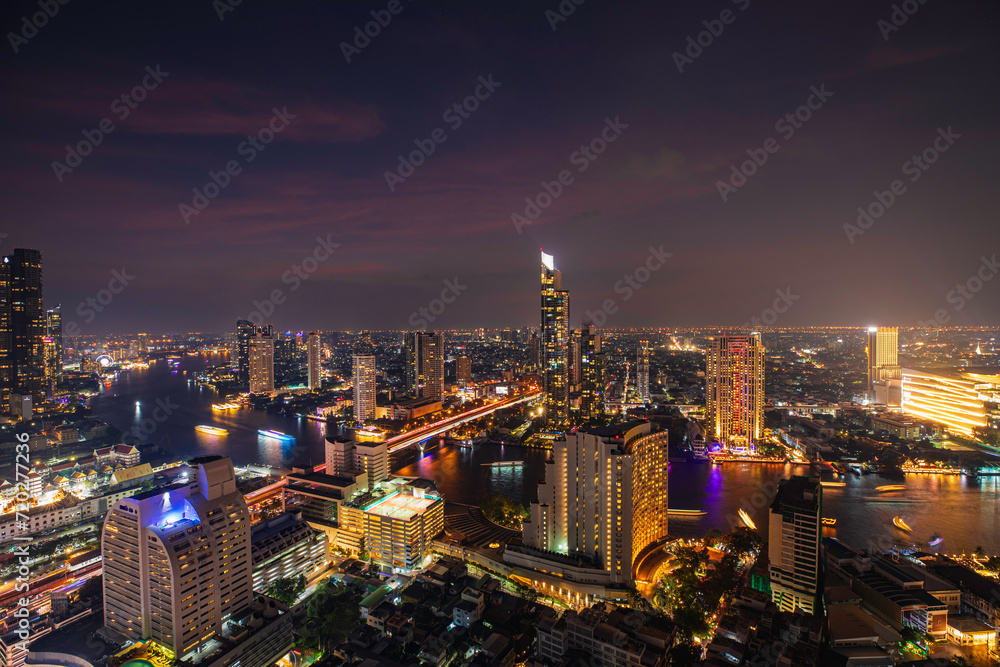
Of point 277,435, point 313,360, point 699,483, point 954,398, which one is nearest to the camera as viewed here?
point 699,483

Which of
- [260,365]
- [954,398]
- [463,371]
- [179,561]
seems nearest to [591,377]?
[463,371]

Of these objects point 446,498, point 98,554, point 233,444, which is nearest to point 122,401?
point 233,444

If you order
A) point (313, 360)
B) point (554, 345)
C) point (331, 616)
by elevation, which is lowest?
point (331, 616)

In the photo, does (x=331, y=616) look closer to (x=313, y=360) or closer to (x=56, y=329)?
(x=313, y=360)

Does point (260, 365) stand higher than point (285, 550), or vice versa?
point (260, 365)

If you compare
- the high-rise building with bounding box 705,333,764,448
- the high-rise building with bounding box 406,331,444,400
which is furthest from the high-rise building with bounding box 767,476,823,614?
the high-rise building with bounding box 406,331,444,400

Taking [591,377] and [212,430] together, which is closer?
[212,430]

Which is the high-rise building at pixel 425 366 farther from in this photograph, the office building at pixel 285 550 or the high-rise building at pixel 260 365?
the office building at pixel 285 550

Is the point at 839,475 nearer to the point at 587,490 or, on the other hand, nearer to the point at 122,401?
the point at 587,490
